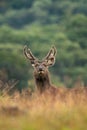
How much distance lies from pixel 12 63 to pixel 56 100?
47.5 meters

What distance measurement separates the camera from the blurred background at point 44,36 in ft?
198

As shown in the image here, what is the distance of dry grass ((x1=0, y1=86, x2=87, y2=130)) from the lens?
41.0 ft

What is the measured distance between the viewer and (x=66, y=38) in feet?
301

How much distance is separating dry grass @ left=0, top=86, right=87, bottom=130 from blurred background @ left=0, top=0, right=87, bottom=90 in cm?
2332

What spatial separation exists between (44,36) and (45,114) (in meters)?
83.0

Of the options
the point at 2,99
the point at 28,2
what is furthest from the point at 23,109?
the point at 28,2

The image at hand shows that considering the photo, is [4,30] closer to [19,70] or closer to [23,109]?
[19,70]

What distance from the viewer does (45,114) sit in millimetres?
13086

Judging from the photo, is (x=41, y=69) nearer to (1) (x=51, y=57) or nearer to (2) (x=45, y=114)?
(1) (x=51, y=57)

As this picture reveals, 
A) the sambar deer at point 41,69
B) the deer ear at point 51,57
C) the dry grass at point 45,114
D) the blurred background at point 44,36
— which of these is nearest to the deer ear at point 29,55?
the sambar deer at point 41,69

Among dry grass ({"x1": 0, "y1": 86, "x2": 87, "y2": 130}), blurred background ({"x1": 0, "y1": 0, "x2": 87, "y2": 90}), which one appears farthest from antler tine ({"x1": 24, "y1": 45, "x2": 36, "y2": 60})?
blurred background ({"x1": 0, "y1": 0, "x2": 87, "y2": 90})

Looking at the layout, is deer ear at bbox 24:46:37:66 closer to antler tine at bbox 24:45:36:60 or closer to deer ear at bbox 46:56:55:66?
antler tine at bbox 24:45:36:60

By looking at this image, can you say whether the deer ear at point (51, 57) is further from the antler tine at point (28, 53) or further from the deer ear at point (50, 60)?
the antler tine at point (28, 53)

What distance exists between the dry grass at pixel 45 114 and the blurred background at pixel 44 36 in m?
23.3
